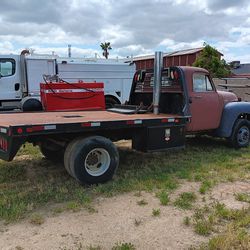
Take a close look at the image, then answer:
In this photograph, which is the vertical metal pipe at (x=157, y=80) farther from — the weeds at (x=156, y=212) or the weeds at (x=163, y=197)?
the weeds at (x=156, y=212)

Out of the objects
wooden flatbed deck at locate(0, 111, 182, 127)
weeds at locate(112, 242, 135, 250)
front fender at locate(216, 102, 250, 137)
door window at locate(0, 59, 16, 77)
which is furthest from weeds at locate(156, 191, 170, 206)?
door window at locate(0, 59, 16, 77)

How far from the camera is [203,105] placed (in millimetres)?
8164

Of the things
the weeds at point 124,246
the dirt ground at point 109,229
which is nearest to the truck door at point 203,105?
the dirt ground at point 109,229

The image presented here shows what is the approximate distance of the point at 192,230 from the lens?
442cm

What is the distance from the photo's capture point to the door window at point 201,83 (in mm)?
8125

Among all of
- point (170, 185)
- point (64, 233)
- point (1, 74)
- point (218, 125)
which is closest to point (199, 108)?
point (218, 125)

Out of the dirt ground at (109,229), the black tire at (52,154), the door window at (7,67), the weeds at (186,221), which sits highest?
the door window at (7,67)

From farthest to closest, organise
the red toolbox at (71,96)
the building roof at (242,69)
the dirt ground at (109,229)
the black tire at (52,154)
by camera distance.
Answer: the building roof at (242,69), the red toolbox at (71,96), the black tire at (52,154), the dirt ground at (109,229)

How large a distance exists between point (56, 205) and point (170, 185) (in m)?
1.83

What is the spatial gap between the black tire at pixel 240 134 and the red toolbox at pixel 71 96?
3.53 meters

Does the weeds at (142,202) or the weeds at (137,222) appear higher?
the weeds at (142,202)

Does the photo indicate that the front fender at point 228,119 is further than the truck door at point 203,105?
Yes

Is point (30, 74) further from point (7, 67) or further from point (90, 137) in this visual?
point (90, 137)

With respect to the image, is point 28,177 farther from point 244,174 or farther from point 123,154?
point 244,174
